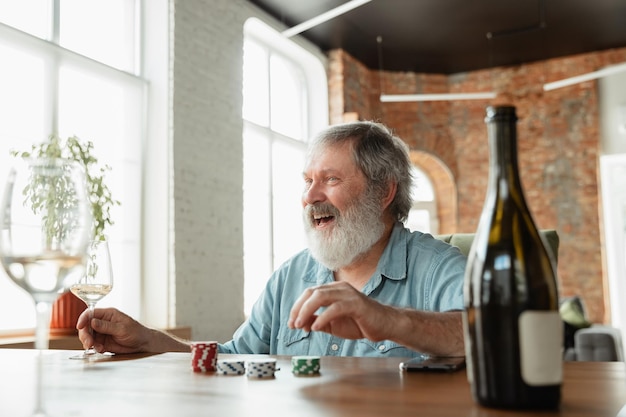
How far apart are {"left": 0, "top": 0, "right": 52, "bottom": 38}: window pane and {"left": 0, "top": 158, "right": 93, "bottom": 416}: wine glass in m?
4.07

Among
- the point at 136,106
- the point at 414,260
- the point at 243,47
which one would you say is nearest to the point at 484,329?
the point at 414,260

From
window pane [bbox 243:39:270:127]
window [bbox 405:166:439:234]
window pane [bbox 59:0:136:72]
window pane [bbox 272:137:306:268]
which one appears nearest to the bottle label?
window pane [bbox 59:0:136:72]

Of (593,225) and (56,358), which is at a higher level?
(593,225)

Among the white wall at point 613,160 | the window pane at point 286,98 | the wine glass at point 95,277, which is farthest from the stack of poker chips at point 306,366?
the white wall at point 613,160

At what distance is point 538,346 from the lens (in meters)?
0.70

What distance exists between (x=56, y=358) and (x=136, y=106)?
421 centimetres

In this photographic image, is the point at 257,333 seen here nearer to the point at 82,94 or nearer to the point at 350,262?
the point at 350,262

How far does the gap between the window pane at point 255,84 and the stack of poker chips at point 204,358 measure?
19.1ft

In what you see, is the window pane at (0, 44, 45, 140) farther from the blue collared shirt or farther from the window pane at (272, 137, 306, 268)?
the window pane at (272, 137, 306, 268)

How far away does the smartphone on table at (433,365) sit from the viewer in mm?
1082

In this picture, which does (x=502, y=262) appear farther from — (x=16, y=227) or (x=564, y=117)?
(x=564, y=117)

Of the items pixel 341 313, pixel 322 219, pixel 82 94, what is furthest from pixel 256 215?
pixel 341 313

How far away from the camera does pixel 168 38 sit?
5484 mm

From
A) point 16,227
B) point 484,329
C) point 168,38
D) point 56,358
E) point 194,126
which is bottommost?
point 56,358
